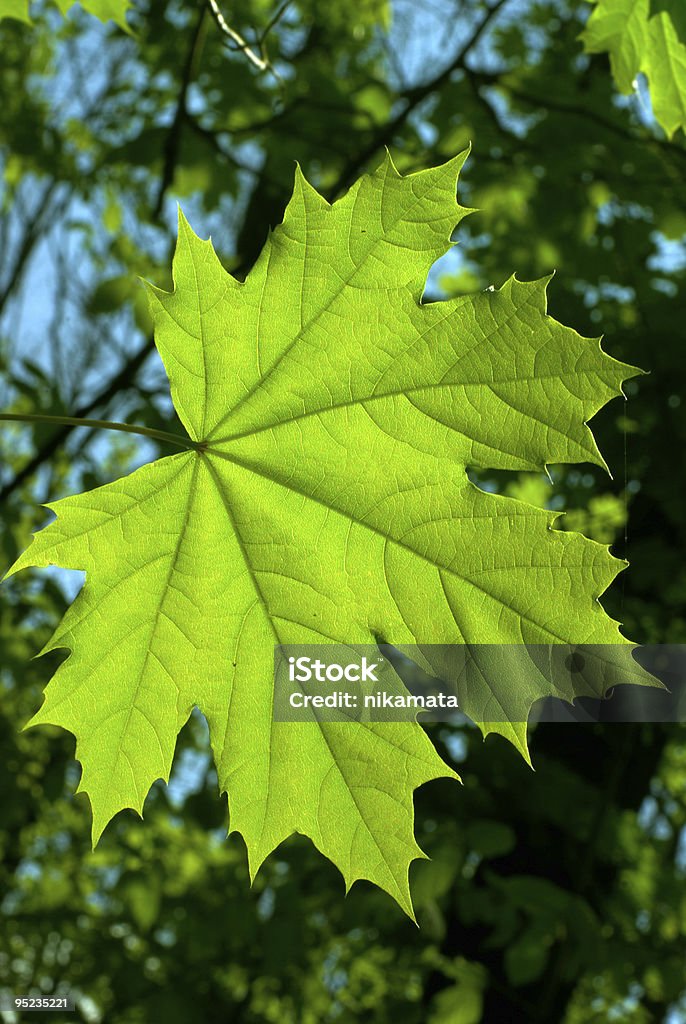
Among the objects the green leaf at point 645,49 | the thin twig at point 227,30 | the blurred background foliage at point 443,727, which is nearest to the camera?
the thin twig at point 227,30

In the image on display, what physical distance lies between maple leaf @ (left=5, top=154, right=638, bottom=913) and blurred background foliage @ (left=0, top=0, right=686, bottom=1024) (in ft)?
3.76

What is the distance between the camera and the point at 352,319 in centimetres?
113

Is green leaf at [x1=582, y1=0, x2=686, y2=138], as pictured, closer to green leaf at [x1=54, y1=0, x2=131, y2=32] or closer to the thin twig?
the thin twig

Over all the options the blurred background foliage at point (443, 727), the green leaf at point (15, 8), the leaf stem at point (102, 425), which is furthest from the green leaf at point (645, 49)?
the leaf stem at point (102, 425)

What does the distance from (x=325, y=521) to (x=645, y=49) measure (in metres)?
1.23

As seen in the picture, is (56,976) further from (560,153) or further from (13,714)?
(560,153)

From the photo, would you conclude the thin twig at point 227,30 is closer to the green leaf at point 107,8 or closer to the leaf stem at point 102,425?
the green leaf at point 107,8

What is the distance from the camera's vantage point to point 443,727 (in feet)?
9.93

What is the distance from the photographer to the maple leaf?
3.52 ft

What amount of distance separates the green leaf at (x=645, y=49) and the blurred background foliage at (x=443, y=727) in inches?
10.9

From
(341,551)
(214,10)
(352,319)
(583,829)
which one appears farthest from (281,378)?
(583,829)

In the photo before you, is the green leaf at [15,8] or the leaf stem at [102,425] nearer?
the leaf stem at [102,425]

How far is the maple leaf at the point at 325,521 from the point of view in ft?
3.52

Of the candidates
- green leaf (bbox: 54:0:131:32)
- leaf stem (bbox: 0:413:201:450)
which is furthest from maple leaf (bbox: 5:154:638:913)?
green leaf (bbox: 54:0:131:32)
